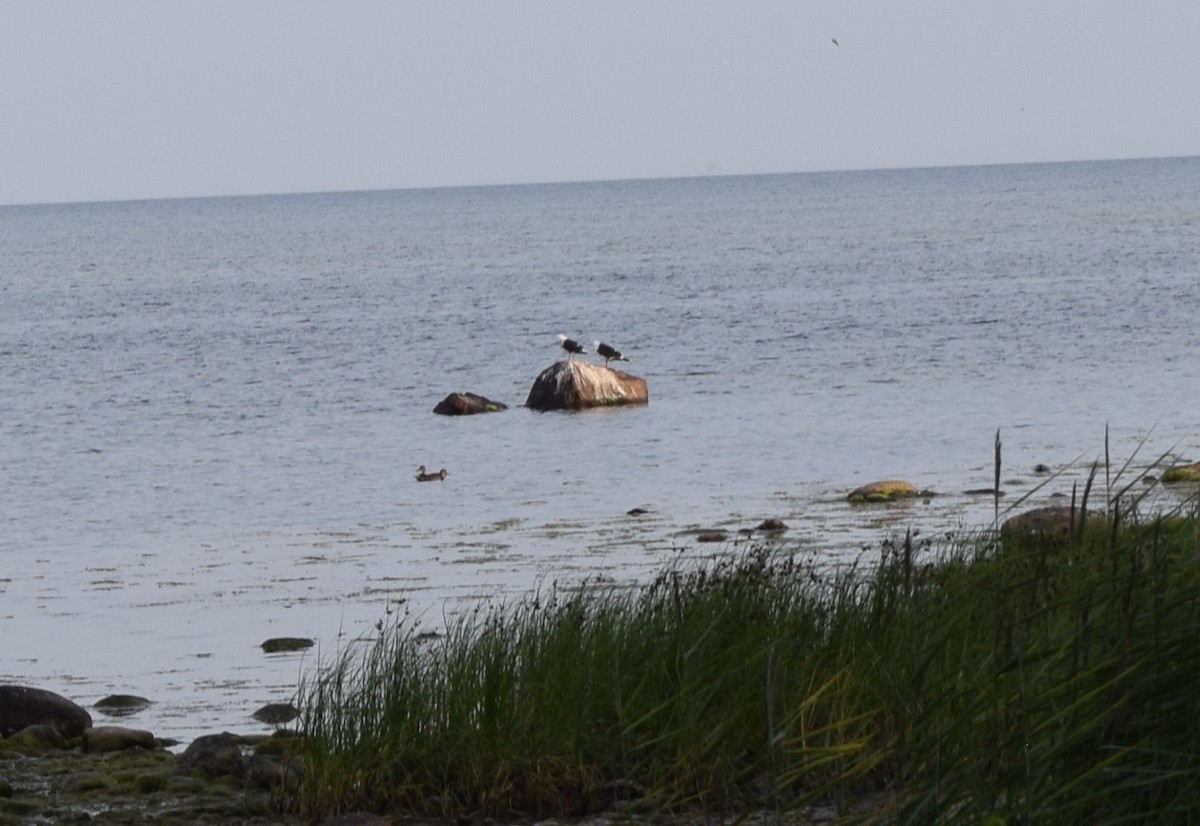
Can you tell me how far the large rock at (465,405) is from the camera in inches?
1305

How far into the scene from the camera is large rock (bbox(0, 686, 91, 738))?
11258 mm

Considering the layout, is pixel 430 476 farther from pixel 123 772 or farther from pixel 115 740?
pixel 123 772

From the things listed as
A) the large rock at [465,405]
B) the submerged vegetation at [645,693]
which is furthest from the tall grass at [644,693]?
the large rock at [465,405]

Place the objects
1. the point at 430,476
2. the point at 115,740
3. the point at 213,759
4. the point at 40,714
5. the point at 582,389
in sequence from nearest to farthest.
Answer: the point at 213,759, the point at 115,740, the point at 40,714, the point at 430,476, the point at 582,389

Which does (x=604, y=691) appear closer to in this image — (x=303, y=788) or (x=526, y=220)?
(x=303, y=788)

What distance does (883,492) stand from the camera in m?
20.4

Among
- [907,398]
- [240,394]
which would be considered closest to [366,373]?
[240,394]

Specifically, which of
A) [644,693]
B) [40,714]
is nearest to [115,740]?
[40,714]

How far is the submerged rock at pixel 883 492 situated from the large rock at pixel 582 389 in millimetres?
12156

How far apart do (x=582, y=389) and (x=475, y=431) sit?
9.08ft

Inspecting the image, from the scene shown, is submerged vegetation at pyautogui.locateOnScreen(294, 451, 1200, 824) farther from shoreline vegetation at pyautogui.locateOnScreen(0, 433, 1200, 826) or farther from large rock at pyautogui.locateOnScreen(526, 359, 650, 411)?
large rock at pyautogui.locateOnScreen(526, 359, 650, 411)

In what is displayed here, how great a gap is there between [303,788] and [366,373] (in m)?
34.2

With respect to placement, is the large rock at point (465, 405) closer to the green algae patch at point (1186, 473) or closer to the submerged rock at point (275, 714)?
the green algae patch at point (1186, 473)

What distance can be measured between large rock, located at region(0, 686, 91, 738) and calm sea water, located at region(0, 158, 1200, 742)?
1.80ft
